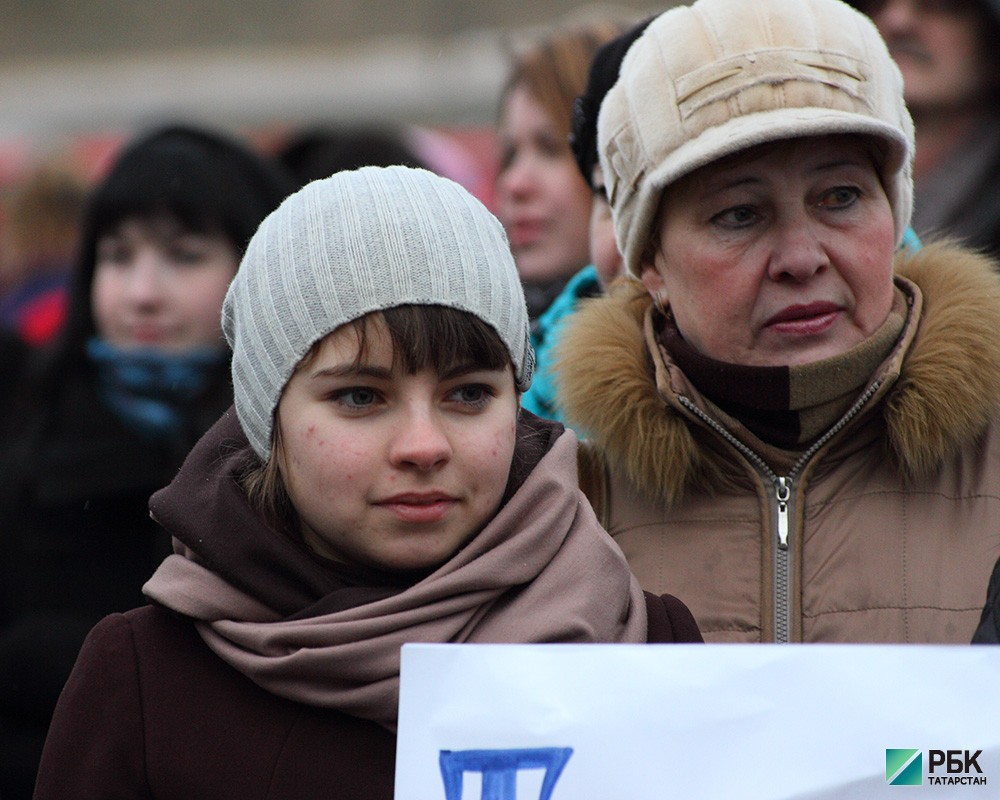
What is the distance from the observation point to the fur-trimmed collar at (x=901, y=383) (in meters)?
2.46

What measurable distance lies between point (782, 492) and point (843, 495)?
97 mm

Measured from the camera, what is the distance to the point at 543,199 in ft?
13.1

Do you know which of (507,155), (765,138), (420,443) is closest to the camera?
(420,443)

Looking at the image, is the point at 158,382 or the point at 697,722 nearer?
the point at 697,722

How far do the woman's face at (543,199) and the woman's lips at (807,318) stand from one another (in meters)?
1.46

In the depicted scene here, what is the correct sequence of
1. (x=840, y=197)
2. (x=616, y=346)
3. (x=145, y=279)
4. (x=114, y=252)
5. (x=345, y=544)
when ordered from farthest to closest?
(x=114, y=252) < (x=145, y=279) < (x=616, y=346) < (x=840, y=197) < (x=345, y=544)

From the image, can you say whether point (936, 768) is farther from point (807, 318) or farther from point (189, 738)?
point (189, 738)

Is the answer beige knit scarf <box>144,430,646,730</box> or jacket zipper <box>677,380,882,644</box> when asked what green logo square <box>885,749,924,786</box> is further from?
jacket zipper <box>677,380,882,644</box>

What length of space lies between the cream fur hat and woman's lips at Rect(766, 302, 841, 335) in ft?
0.83

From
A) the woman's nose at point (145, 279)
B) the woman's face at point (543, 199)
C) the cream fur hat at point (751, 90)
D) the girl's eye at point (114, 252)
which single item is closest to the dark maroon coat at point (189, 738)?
the cream fur hat at point (751, 90)

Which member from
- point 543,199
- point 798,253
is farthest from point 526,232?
point 798,253

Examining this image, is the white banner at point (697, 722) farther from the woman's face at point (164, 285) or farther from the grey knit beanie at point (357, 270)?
the woman's face at point (164, 285)

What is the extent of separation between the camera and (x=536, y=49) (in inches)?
160

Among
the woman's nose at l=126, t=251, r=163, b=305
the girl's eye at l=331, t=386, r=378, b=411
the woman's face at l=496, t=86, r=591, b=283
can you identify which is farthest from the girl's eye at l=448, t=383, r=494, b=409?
the woman's nose at l=126, t=251, r=163, b=305
